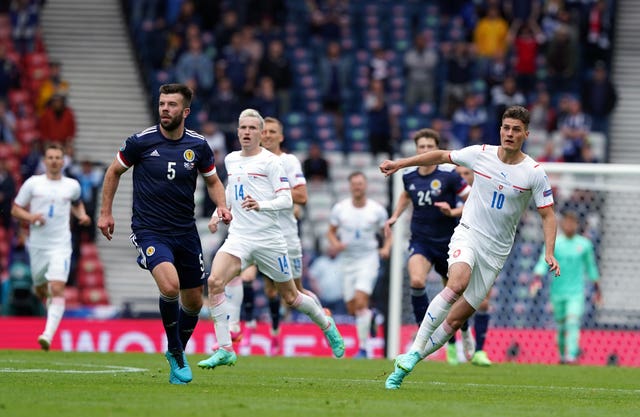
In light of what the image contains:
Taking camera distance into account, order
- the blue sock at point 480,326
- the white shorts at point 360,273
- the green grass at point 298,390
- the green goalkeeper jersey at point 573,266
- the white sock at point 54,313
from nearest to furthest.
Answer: the green grass at point 298,390 < the blue sock at point 480,326 < the white sock at point 54,313 < the white shorts at point 360,273 < the green goalkeeper jersey at point 573,266

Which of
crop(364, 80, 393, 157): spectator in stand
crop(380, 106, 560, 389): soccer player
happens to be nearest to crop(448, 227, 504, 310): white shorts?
crop(380, 106, 560, 389): soccer player

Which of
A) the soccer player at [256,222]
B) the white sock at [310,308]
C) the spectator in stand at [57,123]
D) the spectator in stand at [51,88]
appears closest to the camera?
the soccer player at [256,222]

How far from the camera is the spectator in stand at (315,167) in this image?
26.4 meters

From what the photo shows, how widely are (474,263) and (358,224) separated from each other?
27.1 ft

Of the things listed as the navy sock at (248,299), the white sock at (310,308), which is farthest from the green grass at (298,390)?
the navy sock at (248,299)

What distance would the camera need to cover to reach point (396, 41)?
32531 millimetres

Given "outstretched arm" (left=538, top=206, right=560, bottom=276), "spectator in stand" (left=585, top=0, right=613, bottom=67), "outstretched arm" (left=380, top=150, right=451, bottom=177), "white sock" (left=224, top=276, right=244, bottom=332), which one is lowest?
"white sock" (left=224, top=276, right=244, bottom=332)

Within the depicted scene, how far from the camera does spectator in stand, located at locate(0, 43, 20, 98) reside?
29344 mm

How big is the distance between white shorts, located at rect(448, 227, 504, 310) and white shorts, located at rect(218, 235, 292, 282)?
297 cm

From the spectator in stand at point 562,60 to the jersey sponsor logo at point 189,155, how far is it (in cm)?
1917

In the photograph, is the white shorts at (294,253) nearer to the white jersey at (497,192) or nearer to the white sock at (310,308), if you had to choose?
the white sock at (310,308)

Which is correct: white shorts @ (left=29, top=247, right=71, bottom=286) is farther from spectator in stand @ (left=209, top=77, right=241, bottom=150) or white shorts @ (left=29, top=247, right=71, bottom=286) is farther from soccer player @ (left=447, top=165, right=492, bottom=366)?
spectator in stand @ (left=209, top=77, right=241, bottom=150)

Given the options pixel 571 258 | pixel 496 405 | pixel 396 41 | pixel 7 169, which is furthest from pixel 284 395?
pixel 396 41

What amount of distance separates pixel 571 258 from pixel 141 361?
7640 mm
